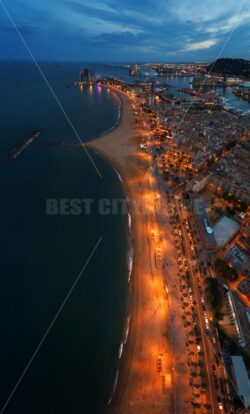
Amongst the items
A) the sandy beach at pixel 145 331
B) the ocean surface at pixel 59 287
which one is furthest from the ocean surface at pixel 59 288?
the sandy beach at pixel 145 331

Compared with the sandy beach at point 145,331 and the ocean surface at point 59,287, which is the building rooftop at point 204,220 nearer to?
the sandy beach at point 145,331

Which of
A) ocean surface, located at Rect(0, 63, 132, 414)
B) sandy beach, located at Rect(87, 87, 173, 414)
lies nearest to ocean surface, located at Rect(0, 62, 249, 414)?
ocean surface, located at Rect(0, 63, 132, 414)

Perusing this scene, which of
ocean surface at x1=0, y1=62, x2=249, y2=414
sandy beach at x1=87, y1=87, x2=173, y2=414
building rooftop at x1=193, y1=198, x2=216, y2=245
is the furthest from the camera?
building rooftop at x1=193, y1=198, x2=216, y2=245

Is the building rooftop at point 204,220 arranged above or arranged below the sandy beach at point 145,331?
above

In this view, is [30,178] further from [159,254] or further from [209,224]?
[209,224]

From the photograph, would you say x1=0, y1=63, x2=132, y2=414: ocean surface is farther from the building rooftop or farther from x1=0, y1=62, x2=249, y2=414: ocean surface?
the building rooftop
